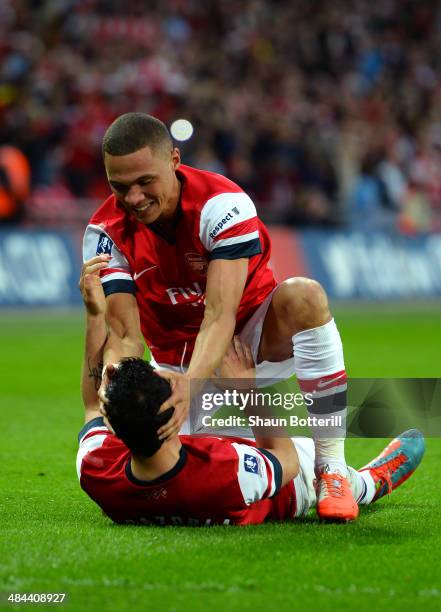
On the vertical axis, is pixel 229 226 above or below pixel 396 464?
above

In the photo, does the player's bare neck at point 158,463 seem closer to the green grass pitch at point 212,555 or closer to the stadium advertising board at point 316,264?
the green grass pitch at point 212,555

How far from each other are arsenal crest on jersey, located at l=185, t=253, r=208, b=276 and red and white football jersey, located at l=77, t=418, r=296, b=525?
1001 mm

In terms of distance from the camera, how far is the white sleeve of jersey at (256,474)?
14.0 feet

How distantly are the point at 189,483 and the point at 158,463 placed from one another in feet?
0.57

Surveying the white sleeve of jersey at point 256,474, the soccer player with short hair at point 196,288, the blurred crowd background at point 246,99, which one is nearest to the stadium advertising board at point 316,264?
the blurred crowd background at point 246,99

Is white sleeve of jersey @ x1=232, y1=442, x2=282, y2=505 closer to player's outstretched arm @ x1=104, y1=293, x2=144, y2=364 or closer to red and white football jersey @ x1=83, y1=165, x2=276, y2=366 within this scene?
red and white football jersey @ x1=83, y1=165, x2=276, y2=366

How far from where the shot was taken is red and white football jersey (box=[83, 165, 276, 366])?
491cm

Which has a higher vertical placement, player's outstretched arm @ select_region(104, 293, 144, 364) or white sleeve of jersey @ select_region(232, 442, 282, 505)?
player's outstretched arm @ select_region(104, 293, 144, 364)

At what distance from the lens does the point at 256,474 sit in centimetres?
427

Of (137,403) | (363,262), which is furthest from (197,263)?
(363,262)

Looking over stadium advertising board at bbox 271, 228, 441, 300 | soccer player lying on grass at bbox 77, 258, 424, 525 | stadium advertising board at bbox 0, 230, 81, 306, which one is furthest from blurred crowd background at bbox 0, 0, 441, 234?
soccer player lying on grass at bbox 77, 258, 424, 525

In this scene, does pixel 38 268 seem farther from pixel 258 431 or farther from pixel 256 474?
pixel 256 474

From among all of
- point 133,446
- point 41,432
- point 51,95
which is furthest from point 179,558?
point 51,95

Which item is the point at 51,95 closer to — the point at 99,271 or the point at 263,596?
→ the point at 99,271
